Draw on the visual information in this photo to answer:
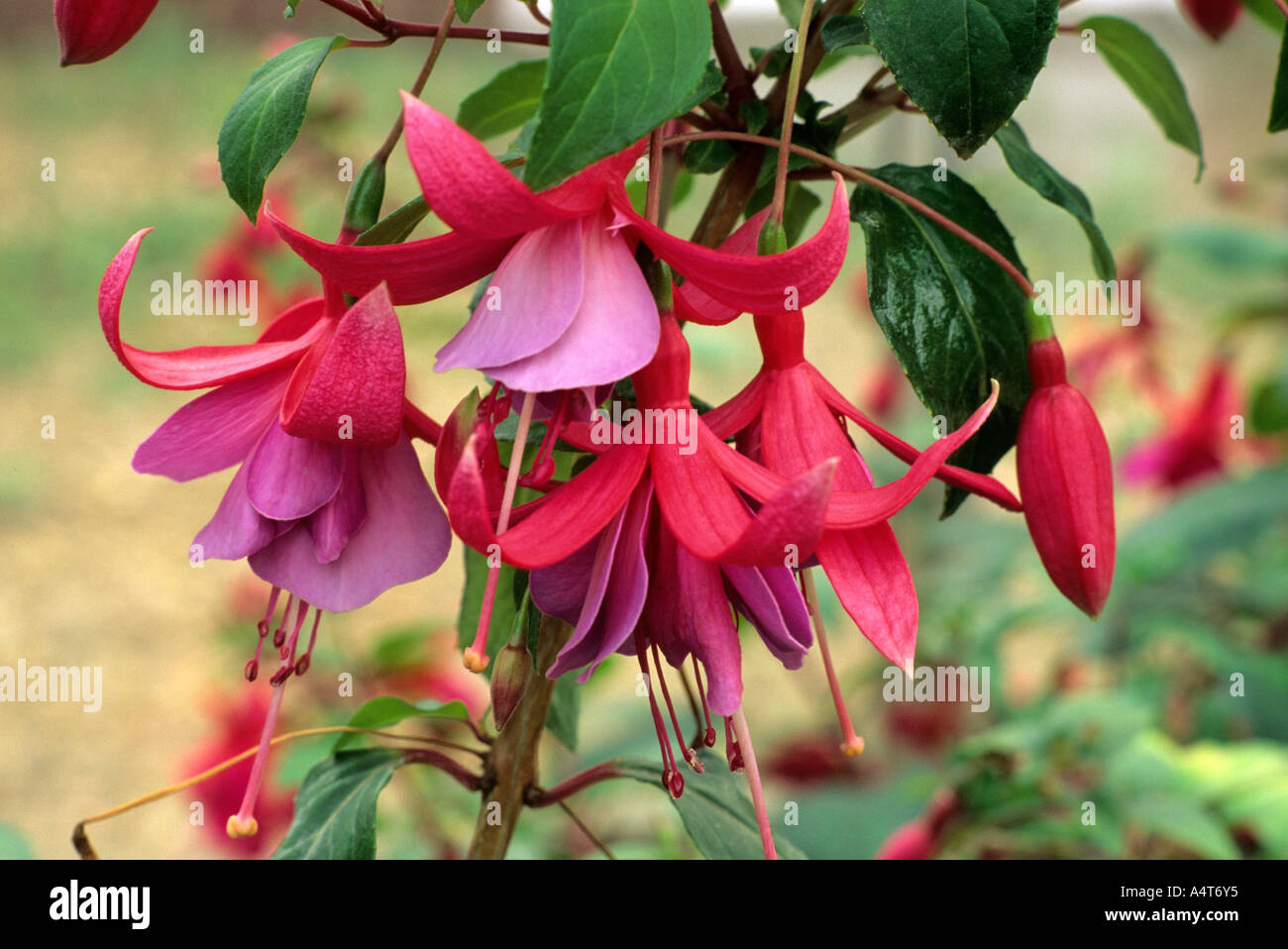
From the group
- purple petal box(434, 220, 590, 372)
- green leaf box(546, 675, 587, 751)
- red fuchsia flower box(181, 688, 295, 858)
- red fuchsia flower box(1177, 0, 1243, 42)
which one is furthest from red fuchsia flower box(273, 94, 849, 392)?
red fuchsia flower box(181, 688, 295, 858)

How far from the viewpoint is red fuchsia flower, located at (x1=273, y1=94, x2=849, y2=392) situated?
0.30 metres

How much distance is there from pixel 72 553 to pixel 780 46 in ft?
8.08

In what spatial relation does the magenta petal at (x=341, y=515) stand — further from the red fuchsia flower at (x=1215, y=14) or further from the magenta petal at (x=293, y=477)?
the red fuchsia flower at (x=1215, y=14)

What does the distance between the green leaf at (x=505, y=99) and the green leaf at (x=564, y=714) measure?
11.3 inches

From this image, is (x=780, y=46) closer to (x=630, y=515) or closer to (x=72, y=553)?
(x=630, y=515)

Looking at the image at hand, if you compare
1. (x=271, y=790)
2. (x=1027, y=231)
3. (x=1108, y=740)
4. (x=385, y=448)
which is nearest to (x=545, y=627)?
(x=385, y=448)

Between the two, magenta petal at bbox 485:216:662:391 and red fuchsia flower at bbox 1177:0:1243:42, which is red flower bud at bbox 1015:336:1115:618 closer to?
magenta petal at bbox 485:216:662:391

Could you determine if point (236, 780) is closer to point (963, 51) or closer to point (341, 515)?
point (341, 515)

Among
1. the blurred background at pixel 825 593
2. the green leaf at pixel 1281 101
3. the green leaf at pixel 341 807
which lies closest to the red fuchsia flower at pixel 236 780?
the blurred background at pixel 825 593

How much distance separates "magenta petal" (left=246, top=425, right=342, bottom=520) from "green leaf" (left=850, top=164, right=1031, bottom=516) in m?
0.20

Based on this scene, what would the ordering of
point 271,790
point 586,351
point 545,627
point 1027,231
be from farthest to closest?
point 1027,231 < point 271,790 < point 545,627 < point 586,351

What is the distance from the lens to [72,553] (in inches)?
99.3

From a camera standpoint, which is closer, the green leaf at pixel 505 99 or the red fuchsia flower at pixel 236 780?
the green leaf at pixel 505 99

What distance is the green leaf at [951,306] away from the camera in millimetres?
421
